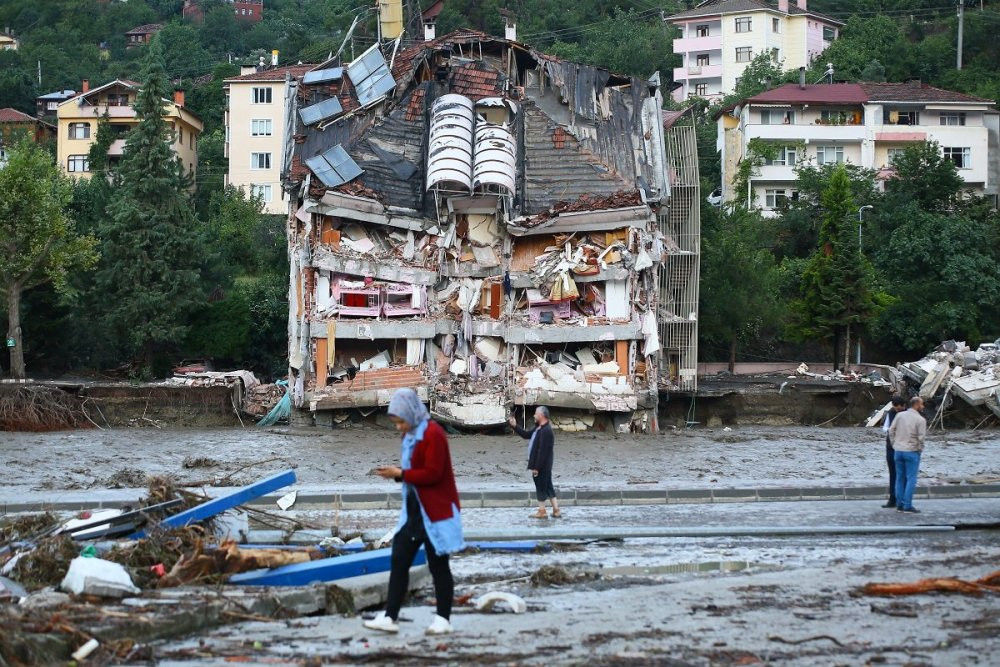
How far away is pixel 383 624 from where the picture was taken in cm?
1050

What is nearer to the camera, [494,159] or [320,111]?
[494,159]

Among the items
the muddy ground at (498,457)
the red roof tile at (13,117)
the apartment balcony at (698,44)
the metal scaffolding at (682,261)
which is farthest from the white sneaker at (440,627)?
the apartment balcony at (698,44)

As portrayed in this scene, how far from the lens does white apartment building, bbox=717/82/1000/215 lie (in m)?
71.6

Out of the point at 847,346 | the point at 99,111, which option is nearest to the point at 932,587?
the point at 847,346

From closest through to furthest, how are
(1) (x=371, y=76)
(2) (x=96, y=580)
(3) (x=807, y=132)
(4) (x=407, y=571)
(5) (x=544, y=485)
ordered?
(4) (x=407, y=571), (2) (x=96, y=580), (5) (x=544, y=485), (1) (x=371, y=76), (3) (x=807, y=132)

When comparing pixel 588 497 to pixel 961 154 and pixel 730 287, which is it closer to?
pixel 730 287

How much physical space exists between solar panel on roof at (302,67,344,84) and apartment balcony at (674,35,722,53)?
168 feet

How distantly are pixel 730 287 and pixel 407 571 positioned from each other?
4186 centimetres

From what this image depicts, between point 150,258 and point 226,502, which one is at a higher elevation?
point 150,258

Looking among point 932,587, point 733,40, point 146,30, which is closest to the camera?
point 932,587

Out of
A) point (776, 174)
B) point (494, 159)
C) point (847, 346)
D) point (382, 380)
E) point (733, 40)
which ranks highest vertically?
point (733, 40)

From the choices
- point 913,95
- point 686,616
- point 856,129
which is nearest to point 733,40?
point 913,95

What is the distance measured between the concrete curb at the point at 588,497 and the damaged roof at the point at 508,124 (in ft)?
60.4

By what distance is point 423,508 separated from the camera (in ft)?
35.3
